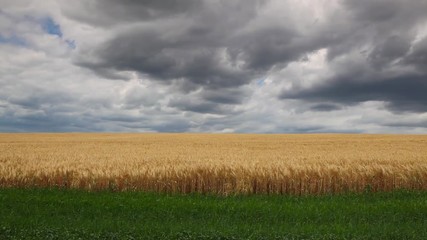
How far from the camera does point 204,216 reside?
13.7 meters

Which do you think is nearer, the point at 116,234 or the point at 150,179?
the point at 116,234

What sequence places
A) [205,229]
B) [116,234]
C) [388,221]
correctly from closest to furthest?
1. [116,234]
2. [205,229]
3. [388,221]

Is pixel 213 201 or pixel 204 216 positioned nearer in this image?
pixel 204 216

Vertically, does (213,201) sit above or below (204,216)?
above

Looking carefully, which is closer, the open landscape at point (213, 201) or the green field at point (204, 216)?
the green field at point (204, 216)

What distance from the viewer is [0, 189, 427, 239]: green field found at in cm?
1098

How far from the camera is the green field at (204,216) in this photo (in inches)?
432

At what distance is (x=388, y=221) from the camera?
13.3 metres

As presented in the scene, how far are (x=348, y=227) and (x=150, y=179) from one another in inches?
389

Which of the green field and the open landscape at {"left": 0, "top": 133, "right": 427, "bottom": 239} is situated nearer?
the green field

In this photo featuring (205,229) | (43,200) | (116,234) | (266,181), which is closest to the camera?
(116,234)

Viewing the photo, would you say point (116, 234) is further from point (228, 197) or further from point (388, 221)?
point (388, 221)

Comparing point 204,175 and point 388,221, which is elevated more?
point 204,175

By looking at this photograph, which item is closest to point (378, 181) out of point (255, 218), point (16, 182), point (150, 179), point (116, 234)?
point (255, 218)
